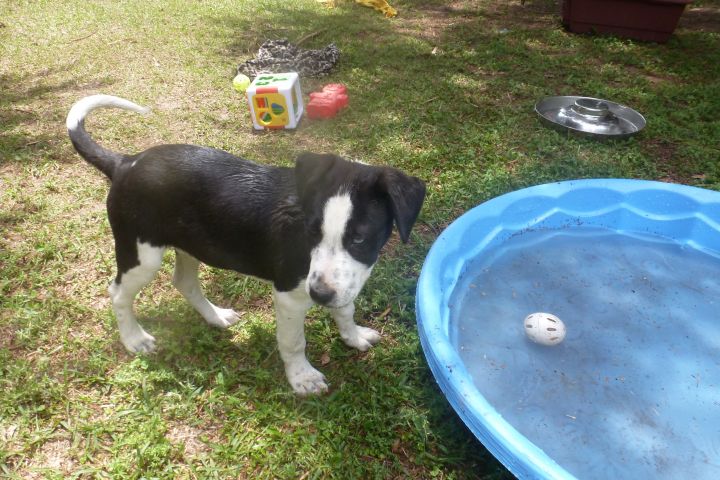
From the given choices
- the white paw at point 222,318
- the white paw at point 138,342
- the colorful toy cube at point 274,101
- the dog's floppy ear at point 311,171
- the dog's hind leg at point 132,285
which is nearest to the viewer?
the dog's floppy ear at point 311,171

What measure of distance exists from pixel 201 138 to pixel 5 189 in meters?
1.89

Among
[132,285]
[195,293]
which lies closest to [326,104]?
[195,293]

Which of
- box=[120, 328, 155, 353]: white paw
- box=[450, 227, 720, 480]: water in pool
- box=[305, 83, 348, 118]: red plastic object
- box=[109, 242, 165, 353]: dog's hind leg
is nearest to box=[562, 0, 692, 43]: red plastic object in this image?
box=[305, 83, 348, 118]: red plastic object

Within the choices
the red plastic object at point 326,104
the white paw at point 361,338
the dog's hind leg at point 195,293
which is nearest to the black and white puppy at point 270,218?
the white paw at point 361,338

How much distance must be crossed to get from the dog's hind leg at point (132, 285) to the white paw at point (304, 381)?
3.15 feet

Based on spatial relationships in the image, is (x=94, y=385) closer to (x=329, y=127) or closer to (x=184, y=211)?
(x=184, y=211)

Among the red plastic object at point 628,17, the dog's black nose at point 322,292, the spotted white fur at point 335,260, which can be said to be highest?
the spotted white fur at point 335,260

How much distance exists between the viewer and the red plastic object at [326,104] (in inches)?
225

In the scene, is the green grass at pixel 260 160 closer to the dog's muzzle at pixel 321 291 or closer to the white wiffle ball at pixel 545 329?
the white wiffle ball at pixel 545 329

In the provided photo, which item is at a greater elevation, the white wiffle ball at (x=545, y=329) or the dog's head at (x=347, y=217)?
the dog's head at (x=347, y=217)

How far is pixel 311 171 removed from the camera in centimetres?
246

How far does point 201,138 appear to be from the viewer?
18.0 ft

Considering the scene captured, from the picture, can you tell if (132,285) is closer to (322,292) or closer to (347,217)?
(322,292)

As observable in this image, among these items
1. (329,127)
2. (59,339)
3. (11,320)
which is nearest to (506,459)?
(59,339)
